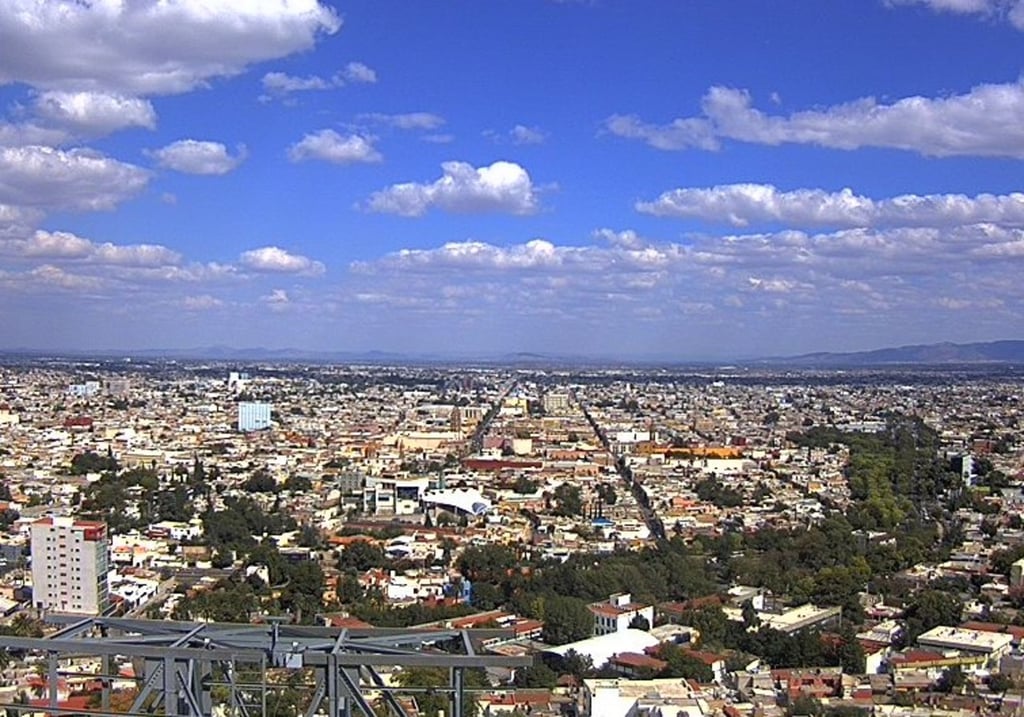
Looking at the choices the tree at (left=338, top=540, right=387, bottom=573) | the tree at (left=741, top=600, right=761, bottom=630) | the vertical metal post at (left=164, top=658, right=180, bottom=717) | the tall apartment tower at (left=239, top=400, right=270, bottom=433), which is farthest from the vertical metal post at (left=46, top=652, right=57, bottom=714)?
the tall apartment tower at (left=239, top=400, right=270, bottom=433)

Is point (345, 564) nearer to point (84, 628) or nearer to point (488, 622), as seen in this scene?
point (488, 622)

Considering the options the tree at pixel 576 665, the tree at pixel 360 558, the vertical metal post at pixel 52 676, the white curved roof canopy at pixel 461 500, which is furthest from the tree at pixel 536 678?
the white curved roof canopy at pixel 461 500

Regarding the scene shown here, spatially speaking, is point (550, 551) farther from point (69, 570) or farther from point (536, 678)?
point (536, 678)

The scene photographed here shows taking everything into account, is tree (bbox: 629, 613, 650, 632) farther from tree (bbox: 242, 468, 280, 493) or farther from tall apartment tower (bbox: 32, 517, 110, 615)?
tree (bbox: 242, 468, 280, 493)

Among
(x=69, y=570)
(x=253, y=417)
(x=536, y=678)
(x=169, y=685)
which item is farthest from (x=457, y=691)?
(x=253, y=417)

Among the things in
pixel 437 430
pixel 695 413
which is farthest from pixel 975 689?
pixel 695 413

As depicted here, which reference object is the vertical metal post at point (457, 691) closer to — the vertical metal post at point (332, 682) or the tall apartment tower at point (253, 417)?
the vertical metal post at point (332, 682)
